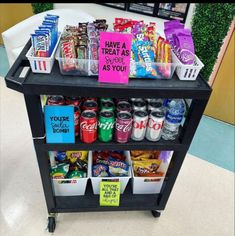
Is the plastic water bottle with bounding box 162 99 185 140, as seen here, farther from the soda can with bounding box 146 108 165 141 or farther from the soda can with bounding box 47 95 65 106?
the soda can with bounding box 47 95 65 106

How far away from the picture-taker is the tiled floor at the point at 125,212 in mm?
1581

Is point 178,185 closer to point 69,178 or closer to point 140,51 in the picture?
point 69,178

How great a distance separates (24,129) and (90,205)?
1204 mm

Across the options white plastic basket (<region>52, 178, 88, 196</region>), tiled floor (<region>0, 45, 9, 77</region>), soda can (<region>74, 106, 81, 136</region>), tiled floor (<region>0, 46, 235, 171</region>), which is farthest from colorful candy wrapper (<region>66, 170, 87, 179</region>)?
tiled floor (<region>0, 45, 9, 77</region>)

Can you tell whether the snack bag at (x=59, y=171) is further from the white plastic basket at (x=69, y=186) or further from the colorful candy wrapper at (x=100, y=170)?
the colorful candy wrapper at (x=100, y=170)

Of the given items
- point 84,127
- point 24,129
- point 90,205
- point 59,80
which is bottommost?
point 24,129

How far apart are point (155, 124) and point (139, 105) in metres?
0.13

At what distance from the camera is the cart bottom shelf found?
1.47 metres

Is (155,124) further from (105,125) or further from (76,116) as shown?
(76,116)

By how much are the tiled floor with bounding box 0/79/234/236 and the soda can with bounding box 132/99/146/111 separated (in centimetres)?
92

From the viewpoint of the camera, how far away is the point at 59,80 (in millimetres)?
951

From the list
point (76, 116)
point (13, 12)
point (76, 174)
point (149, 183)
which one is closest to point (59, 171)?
point (76, 174)

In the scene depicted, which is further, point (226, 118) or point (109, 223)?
point (226, 118)

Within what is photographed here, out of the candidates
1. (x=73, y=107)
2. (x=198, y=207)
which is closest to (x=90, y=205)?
(x=73, y=107)
